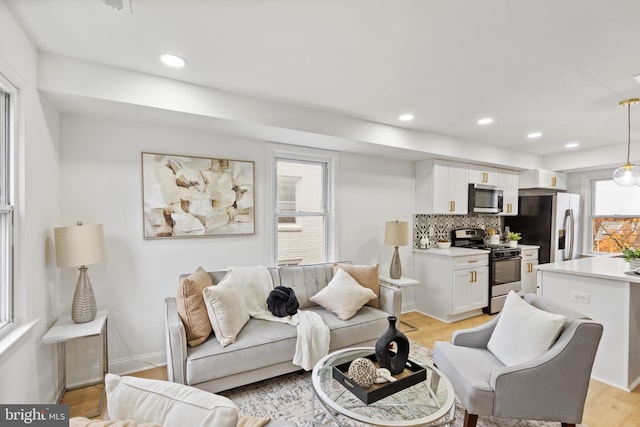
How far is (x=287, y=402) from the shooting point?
7.23ft

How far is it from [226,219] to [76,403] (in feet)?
5.84

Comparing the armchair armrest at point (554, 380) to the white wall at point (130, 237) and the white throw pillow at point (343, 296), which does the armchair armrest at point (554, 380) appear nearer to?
the white throw pillow at point (343, 296)

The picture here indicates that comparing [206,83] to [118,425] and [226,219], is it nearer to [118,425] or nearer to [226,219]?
[226,219]

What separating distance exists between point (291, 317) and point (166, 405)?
1.80m

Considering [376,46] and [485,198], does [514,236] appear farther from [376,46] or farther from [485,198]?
[376,46]

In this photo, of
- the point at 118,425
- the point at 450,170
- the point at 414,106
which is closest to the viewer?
the point at 118,425

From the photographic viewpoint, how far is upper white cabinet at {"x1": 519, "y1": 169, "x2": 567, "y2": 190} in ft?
15.8

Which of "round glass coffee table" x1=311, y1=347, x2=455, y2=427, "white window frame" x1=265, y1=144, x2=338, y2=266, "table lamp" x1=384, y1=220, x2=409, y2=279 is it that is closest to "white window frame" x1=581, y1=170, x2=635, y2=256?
"table lamp" x1=384, y1=220, x2=409, y2=279

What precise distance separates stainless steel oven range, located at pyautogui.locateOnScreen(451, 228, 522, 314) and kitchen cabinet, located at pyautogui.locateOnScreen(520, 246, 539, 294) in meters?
0.15

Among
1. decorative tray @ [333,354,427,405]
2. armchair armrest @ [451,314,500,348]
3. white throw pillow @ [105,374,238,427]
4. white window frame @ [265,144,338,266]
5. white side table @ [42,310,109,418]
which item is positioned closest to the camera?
white throw pillow @ [105,374,238,427]

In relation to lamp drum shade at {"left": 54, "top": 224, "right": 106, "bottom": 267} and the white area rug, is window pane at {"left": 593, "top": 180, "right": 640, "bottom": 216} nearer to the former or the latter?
the white area rug

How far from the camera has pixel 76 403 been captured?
86.8 inches

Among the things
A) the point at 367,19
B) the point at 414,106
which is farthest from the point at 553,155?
the point at 367,19

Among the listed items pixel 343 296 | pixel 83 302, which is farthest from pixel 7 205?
pixel 343 296
